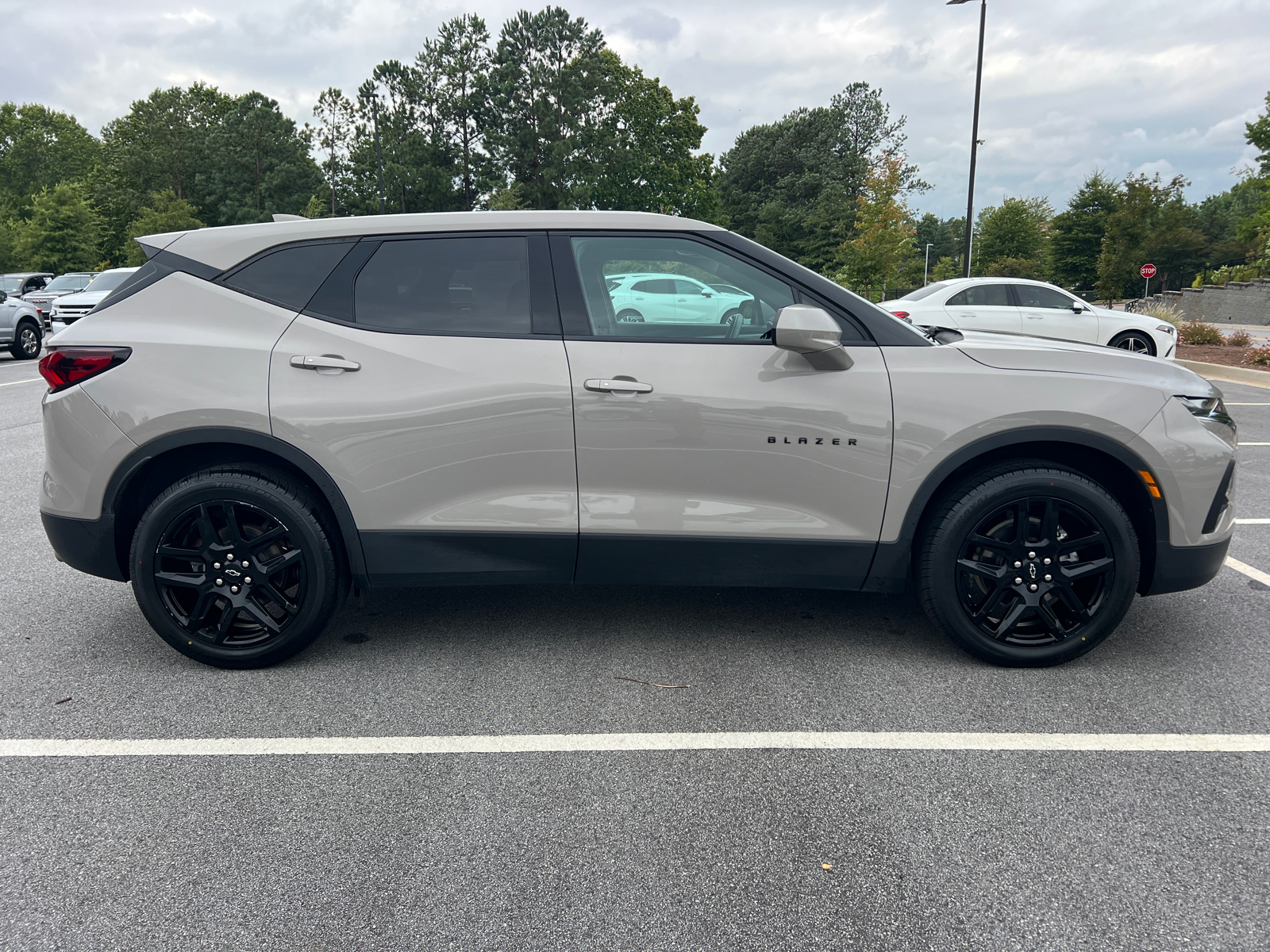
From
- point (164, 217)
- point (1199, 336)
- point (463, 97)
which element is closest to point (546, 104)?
point (463, 97)

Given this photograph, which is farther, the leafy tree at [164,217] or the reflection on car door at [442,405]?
the leafy tree at [164,217]

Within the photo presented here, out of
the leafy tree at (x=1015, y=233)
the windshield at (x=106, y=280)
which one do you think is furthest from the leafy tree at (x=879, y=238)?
the leafy tree at (x=1015, y=233)

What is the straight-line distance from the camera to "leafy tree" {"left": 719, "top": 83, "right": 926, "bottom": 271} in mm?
65562

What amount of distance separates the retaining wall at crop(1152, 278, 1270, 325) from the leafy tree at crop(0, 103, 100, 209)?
93.5 metres

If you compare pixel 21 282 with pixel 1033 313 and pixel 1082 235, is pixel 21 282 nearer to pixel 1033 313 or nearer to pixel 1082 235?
pixel 1033 313

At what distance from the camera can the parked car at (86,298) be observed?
724 inches

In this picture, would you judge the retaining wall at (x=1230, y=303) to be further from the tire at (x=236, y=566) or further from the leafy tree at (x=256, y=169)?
the leafy tree at (x=256, y=169)

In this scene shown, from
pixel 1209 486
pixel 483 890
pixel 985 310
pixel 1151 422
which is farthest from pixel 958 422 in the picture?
pixel 985 310

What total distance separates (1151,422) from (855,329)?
1182 mm

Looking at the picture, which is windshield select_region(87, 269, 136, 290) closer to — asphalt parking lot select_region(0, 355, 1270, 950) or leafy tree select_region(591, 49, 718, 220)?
asphalt parking lot select_region(0, 355, 1270, 950)

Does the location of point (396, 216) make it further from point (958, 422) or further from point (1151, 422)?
point (1151, 422)

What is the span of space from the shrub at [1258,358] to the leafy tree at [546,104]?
51.5m

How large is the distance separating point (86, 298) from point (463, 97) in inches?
2230

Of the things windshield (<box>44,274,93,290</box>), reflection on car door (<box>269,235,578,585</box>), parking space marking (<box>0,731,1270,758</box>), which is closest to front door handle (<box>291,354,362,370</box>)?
reflection on car door (<box>269,235,578,585</box>)
